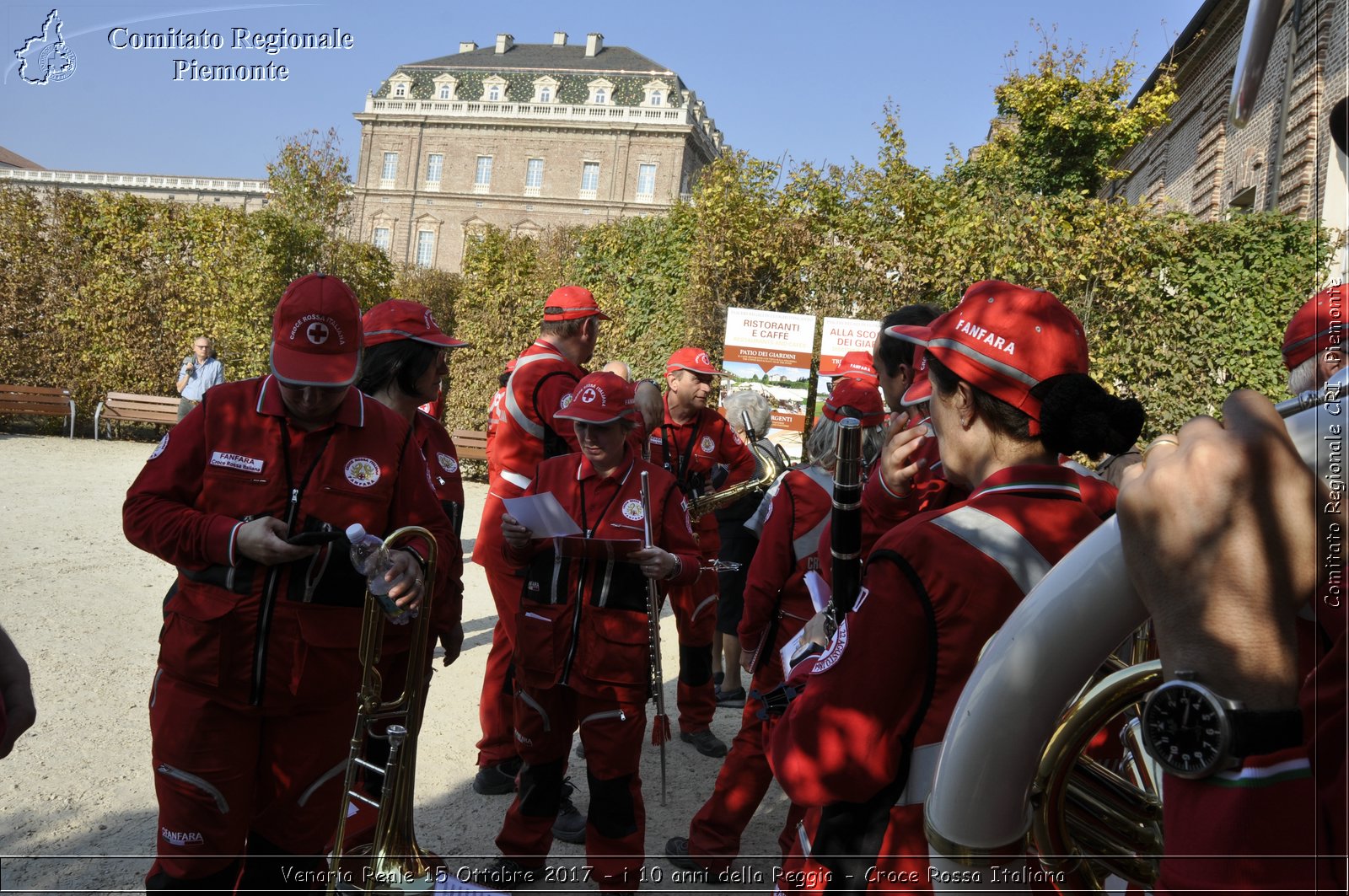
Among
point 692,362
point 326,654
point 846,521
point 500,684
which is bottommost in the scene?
point 500,684

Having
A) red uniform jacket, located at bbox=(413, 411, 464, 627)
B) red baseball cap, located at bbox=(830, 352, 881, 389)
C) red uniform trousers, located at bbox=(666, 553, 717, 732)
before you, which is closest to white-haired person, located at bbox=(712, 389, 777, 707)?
red uniform trousers, located at bbox=(666, 553, 717, 732)

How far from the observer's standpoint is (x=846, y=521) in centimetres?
236

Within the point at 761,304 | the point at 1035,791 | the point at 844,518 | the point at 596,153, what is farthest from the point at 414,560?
A: the point at 596,153

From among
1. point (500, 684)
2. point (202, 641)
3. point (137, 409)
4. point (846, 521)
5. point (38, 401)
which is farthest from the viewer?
point (137, 409)

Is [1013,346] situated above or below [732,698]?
above

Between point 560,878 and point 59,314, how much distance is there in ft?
67.0

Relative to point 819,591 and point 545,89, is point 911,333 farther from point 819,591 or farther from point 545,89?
point 545,89

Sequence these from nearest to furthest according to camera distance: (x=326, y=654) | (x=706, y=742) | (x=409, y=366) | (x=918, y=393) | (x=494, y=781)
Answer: (x=326, y=654)
(x=918, y=393)
(x=409, y=366)
(x=494, y=781)
(x=706, y=742)

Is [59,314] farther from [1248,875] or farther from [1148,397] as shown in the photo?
[1248,875]

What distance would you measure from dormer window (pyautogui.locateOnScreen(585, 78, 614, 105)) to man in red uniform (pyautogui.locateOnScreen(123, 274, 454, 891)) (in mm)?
72118

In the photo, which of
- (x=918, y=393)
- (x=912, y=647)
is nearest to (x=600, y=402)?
(x=918, y=393)

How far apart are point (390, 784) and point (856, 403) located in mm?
2687

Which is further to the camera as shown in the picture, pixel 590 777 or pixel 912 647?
pixel 590 777

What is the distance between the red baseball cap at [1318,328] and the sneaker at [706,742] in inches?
170
